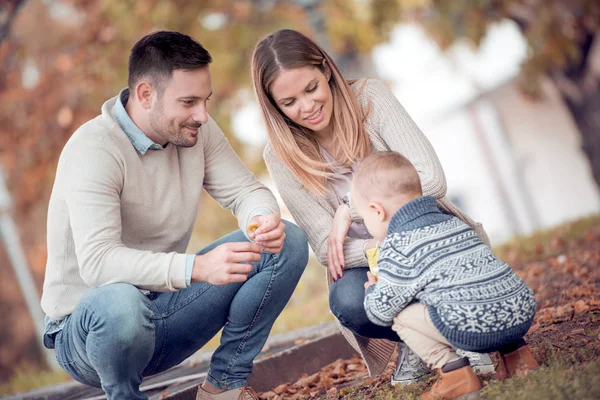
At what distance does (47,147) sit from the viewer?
8898mm

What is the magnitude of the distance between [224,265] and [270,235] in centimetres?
36

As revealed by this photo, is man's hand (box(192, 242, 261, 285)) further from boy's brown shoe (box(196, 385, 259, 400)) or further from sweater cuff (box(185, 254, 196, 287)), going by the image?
boy's brown shoe (box(196, 385, 259, 400))

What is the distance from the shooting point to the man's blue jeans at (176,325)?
9.78 feet

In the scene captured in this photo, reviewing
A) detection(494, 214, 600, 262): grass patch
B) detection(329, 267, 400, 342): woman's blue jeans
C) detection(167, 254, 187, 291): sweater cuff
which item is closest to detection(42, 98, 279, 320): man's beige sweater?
detection(167, 254, 187, 291): sweater cuff

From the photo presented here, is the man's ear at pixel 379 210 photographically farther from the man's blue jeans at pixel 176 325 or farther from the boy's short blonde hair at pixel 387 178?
the man's blue jeans at pixel 176 325

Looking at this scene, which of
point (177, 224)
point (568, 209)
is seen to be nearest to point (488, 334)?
point (177, 224)

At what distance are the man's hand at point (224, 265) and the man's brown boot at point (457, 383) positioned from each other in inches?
34.6

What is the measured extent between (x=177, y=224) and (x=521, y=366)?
168 cm

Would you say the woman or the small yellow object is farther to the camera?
the woman

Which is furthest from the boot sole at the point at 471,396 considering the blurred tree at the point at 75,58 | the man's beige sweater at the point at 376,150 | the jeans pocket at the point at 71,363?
the blurred tree at the point at 75,58

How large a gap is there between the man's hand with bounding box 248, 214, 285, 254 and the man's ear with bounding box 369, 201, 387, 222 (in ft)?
1.66

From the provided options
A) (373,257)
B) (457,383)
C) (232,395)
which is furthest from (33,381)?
(457,383)

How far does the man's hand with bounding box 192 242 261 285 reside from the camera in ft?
9.81

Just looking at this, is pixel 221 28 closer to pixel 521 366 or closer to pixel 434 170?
pixel 434 170
